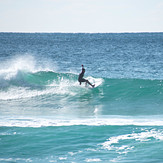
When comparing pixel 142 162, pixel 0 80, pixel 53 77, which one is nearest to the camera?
pixel 142 162

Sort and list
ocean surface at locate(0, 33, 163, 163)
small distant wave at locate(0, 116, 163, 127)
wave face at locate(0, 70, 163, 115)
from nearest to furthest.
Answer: ocean surface at locate(0, 33, 163, 163)
small distant wave at locate(0, 116, 163, 127)
wave face at locate(0, 70, 163, 115)

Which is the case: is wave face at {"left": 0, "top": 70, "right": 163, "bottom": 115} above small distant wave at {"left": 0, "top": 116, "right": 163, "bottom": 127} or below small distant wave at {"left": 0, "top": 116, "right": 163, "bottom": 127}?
above

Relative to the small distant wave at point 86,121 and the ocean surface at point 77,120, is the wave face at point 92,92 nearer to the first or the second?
the ocean surface at point 77,120

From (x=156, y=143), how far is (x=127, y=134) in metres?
1.16

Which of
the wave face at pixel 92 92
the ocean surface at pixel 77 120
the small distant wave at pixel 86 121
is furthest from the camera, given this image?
the wave face at pixel 92 92

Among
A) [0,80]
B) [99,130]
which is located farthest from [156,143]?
[0,80]

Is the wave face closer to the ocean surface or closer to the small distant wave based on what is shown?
the ocean surface

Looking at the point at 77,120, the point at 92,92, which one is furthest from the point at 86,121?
the point at 92,92

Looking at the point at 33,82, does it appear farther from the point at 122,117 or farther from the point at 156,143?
the point at 156,143

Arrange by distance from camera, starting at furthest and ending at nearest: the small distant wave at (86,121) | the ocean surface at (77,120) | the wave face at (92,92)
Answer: the wave face at (92,92) < the small distant wave at (86,121) < the ocean surface at (77,120)

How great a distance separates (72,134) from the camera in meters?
9.98

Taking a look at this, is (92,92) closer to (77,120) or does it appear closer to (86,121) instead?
(77,120)

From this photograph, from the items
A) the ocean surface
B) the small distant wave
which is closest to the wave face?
the ocean surface

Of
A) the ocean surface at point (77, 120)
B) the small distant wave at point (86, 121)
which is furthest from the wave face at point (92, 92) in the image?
the small distant wave at point (86, 121)
